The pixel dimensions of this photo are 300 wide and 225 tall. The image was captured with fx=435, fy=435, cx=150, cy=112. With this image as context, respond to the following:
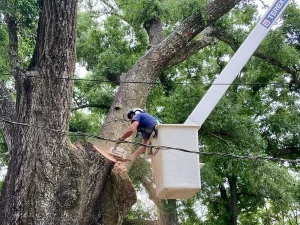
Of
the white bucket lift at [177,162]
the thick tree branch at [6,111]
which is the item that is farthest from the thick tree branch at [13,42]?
the white bucket lift at [177,162]

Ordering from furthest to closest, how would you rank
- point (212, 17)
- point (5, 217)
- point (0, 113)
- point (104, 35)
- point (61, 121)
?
1. point (104, 35)
2. point (212, 17)
3. point (0, 113)
4. point (61, 121)
5. point (5, 217)

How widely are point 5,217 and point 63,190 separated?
24.6 inches

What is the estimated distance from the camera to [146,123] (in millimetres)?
4836

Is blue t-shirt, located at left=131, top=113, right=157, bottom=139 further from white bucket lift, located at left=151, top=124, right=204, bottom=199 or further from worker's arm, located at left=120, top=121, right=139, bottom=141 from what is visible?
white bucket lift, located at left=151, top=124, right=204, bottom=199

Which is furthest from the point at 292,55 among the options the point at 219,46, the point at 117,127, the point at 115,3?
the point at 115,3

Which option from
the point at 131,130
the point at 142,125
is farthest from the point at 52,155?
the point at 142,125

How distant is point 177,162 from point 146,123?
0.76m

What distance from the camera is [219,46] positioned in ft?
33.7

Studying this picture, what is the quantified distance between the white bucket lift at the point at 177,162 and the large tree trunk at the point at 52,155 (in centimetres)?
84

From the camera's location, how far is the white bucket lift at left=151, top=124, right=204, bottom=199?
13.8 feet

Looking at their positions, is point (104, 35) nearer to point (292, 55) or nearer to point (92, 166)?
point (292, 55)

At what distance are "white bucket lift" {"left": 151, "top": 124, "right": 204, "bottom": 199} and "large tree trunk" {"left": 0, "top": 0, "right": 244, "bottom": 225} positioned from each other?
840mm

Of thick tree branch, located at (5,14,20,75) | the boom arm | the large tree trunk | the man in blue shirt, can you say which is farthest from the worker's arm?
thick tree branch, located at (5,14,20,75)

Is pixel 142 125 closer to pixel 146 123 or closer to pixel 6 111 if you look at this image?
pixel 146 123
